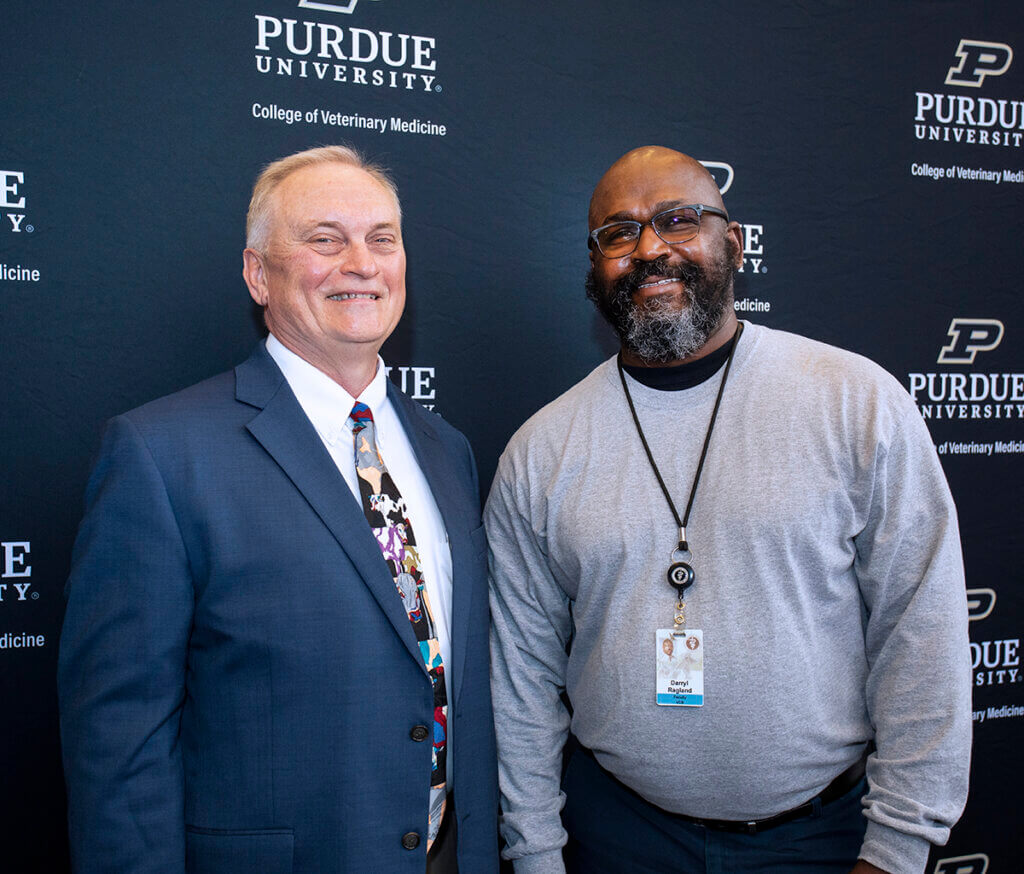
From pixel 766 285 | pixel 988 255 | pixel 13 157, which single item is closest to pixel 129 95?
pixel 13 157

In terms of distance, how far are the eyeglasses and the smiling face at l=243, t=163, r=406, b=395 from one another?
0.46m

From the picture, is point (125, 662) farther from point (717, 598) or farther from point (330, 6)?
point (330, 6)

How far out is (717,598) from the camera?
1.45m

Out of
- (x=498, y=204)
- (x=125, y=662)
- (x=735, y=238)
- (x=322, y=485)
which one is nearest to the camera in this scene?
(x=125, y=662)

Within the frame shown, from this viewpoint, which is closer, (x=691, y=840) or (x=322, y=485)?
(x=322, y=485)

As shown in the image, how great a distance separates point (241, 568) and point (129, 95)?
3.98 ft

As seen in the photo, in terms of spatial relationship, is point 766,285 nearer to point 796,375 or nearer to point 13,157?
point 796,375

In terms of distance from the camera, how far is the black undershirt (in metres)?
1.64

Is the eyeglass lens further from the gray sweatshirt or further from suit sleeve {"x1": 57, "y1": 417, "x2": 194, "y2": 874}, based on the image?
suit sleeve {"x1": 57, "y1": 417, "x2": 194, "y2": 874}

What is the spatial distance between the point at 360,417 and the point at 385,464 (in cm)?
10

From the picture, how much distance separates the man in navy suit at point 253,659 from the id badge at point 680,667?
1.17 feet

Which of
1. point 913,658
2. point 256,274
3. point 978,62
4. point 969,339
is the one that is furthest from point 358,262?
point 978,62

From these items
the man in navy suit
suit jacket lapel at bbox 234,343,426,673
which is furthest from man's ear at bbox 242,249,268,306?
suit jacket lapel at bbox 234,343,426,673

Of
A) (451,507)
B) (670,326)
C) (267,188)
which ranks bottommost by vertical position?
(451,507)
